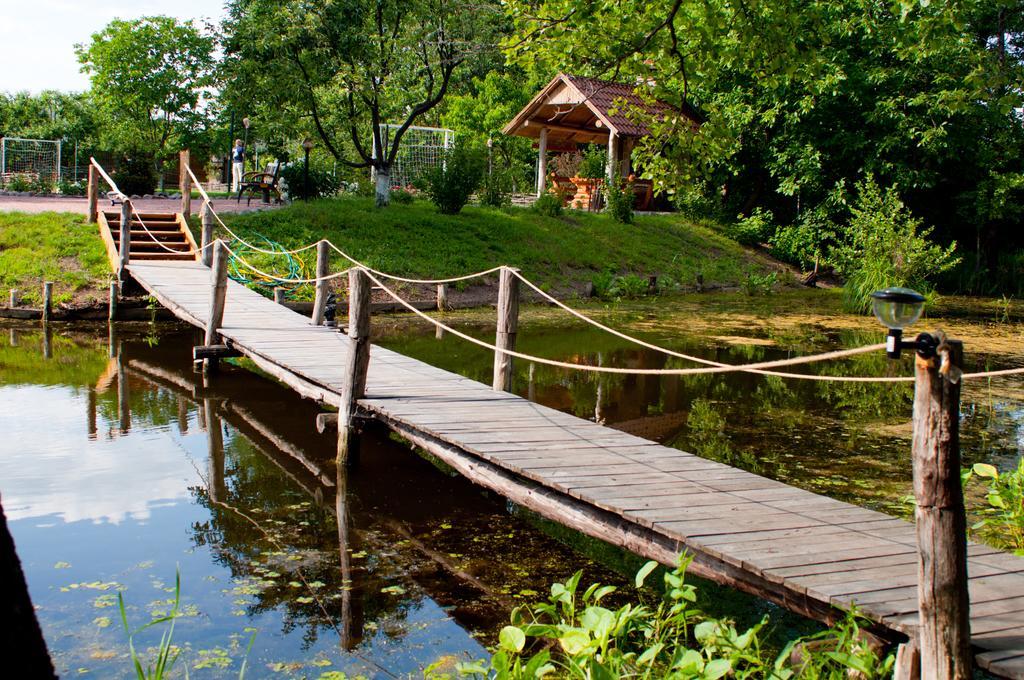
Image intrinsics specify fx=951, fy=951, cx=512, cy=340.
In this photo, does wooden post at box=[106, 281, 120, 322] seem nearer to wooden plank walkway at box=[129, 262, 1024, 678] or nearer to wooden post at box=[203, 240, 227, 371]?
wooden post at box=[203, 240, 227, 371]

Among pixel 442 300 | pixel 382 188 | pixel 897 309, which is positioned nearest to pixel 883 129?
pixel 382 188

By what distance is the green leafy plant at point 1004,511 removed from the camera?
593cm

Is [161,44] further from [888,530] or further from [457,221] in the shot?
[888,530]

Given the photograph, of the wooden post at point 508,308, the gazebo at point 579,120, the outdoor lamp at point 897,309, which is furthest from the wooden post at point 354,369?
the gazebo at point 579,120

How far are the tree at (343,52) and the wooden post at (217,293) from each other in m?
8.74

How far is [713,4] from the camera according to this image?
11.0 metres

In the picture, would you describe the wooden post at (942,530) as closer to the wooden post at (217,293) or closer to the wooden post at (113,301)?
the wooden post at (217,293)

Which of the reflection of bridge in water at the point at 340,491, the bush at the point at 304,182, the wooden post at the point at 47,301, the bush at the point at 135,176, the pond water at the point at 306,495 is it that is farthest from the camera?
the bush at the point at 135,176

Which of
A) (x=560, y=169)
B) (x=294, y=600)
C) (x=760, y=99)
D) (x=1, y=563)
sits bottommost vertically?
(x=294, y=600)

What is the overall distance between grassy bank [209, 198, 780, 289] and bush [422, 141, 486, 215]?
0.31 meters

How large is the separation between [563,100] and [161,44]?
2834cm

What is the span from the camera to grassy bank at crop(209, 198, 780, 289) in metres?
18.3

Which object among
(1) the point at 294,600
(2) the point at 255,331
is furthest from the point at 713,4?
(1) the point at 294,600

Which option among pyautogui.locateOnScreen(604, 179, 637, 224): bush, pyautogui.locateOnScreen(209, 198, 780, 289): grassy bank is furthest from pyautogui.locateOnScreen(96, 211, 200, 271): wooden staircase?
pyautogui.locateOnScreen(604, 179, 637, 224): bush
